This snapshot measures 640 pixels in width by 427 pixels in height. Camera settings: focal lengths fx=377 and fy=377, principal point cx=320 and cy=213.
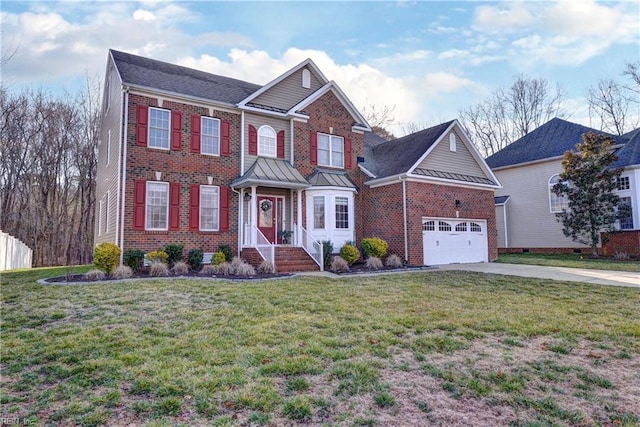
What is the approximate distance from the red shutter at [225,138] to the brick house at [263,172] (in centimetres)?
5

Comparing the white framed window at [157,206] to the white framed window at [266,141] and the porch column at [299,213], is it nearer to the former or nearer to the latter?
the white framed window at [266,141]

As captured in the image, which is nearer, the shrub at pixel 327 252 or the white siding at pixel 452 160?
the shrub at pixel 327 252

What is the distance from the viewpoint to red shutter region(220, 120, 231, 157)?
14461 mm

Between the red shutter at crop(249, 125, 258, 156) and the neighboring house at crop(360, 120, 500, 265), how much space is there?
5064 millimetres

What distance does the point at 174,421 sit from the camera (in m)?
2.95

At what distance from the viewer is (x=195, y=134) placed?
14.0m

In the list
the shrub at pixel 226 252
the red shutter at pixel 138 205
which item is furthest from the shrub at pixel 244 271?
the red shutter at pixel 138 205

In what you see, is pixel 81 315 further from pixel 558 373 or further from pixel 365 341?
pixel 558 373

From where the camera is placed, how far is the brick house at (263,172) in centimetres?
1306

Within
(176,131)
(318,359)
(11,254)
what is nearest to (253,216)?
(176,131)

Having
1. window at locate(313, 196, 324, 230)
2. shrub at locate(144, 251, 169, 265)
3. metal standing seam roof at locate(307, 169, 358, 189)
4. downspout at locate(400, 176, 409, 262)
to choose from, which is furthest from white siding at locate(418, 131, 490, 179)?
shrub at locate(144, 251, 169, 265)

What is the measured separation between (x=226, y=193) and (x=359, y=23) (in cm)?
758

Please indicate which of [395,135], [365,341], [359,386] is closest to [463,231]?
[365,341]

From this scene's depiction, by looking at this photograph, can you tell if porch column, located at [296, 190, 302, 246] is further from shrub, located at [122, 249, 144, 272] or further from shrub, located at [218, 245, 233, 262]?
shrub, located at [122, 249, 144, 272]
